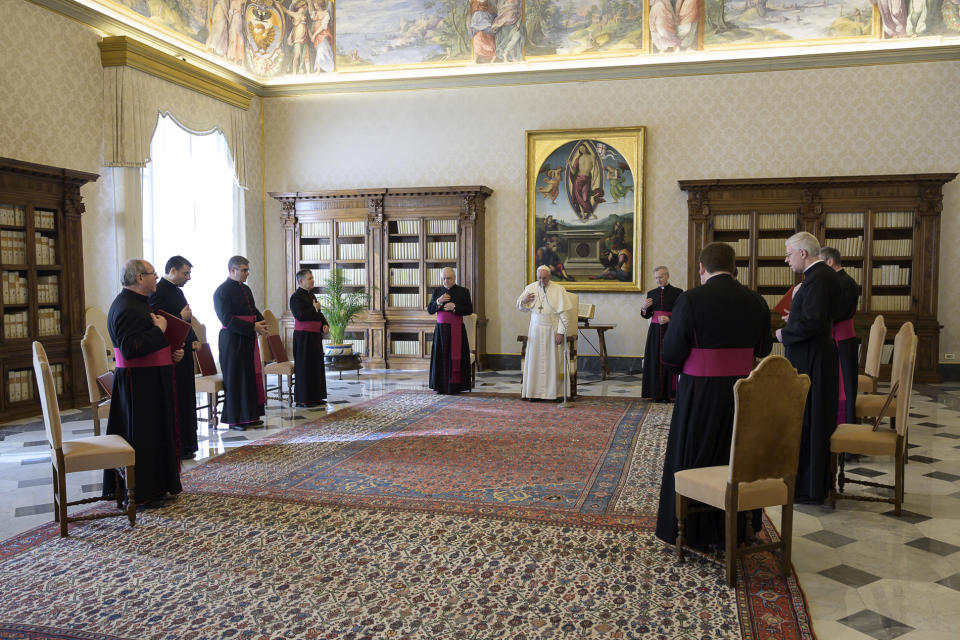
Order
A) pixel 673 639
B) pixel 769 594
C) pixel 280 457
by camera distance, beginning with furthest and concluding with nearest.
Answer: pixel 280 457 < pixel 769 594 < pixel 673 639

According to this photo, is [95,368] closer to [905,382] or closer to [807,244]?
[807,244]

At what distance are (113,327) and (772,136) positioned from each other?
10.3 metres

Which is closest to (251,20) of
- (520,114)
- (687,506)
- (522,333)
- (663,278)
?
(520,114)

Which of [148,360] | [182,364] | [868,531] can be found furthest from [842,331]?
[182,364]

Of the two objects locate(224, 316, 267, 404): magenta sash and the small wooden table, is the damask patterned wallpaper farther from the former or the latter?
locate(224, 316, 267, 404): magenta sash

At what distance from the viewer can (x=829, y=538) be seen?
15.0 ft

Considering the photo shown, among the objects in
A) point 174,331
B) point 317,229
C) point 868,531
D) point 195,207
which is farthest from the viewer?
point 317,229

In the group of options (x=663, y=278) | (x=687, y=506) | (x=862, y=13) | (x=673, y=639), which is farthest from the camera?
(x=862, y=13)

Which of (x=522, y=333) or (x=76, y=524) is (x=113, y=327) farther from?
(x=522, y=333)

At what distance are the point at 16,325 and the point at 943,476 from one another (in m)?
9.39

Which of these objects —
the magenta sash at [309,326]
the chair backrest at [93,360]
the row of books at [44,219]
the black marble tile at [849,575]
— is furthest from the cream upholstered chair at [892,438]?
the row of books at [44,219]

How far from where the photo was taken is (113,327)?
16.6 feet

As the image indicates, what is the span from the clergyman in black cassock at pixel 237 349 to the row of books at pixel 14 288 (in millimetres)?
2418

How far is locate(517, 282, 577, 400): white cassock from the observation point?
9.41 m
